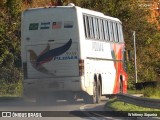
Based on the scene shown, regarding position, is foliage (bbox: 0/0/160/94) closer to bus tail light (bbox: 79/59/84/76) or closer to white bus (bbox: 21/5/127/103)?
white bus (bbox: 21/5/127/103)

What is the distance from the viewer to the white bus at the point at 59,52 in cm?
2470

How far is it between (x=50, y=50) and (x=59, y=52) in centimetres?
41

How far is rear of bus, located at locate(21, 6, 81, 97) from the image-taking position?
24.7 metres

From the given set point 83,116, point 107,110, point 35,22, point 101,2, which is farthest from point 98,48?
point 101,2

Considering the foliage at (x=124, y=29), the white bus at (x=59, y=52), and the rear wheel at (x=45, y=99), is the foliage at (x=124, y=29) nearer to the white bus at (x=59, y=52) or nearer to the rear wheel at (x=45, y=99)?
the rear wheel at (x=45, y=99)

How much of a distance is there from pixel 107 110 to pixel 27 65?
17.5ft

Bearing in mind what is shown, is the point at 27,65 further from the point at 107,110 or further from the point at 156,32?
the point at 156,32

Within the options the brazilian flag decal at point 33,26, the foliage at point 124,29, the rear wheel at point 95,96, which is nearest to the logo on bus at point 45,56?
the brazilian flag decal at point 33,26

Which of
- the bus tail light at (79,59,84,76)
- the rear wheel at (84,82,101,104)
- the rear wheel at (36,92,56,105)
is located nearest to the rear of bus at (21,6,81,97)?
the bus tail light at (79,59,84,76)

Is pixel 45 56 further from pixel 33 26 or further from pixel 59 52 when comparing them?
pixel 33 26

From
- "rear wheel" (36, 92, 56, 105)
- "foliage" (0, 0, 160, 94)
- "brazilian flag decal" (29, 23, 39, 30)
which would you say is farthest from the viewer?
"foliage" (0, 0, 160, 94)

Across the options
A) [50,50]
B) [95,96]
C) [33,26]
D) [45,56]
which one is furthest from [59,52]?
[95,96]

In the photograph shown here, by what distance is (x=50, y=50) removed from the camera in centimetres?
2505

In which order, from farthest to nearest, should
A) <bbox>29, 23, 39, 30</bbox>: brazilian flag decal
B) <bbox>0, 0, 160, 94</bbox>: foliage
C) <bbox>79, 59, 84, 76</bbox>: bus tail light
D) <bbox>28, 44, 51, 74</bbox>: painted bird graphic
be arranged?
<bbox>0, 0, 160, 94</bbox>: foliage → <bbox>29, 23, 39, 30</bbox>: brazilian flag decal → <bbox>28, 44, 51, 74</bbox>: painted bird graphic → <bbox>79, 59, 84, 76</bbox>: bus tail light
